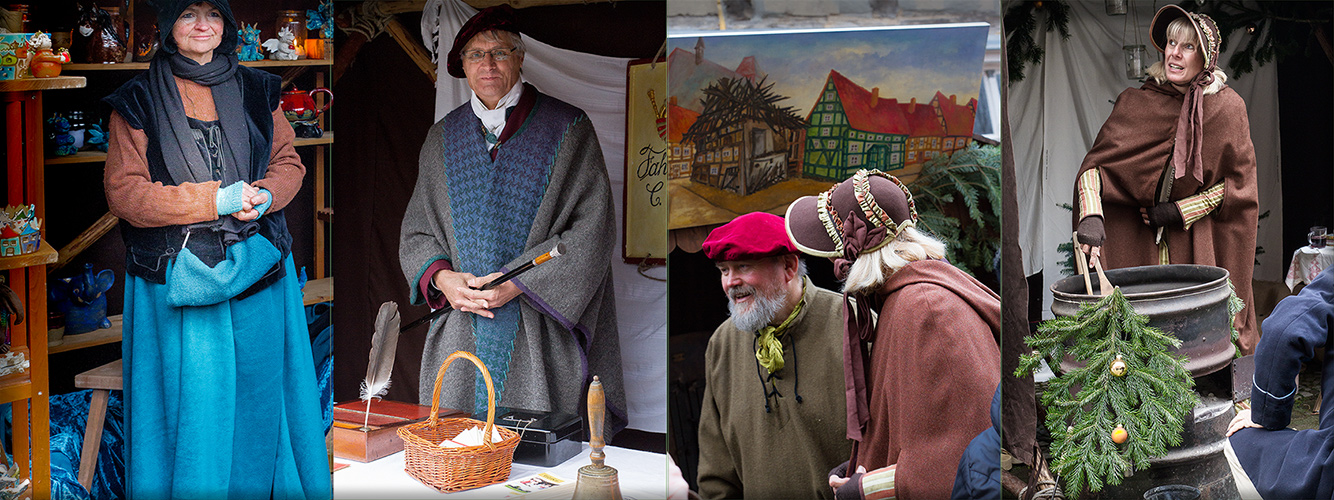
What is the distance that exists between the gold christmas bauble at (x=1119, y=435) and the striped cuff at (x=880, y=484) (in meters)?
0.73

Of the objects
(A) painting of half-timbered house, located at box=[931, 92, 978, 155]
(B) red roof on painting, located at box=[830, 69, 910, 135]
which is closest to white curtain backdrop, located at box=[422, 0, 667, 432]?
(B) red roof on painting, located at box=[830, 69, 910, 135]

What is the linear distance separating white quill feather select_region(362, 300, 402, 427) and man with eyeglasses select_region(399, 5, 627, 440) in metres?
0.14

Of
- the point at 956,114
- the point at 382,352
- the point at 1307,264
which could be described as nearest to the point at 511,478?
the point at 382,352

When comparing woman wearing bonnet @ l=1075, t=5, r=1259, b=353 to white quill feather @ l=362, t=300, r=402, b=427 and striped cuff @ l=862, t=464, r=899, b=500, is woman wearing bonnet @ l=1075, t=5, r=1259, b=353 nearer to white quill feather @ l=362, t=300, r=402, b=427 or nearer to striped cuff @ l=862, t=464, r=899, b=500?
striped cuff @ l=862, t=464, r=899, b=500

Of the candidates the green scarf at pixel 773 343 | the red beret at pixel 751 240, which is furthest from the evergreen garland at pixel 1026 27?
the green scarf at pixel 773 343

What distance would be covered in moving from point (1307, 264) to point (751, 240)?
6.28 feet

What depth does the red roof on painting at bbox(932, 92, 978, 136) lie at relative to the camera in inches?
146

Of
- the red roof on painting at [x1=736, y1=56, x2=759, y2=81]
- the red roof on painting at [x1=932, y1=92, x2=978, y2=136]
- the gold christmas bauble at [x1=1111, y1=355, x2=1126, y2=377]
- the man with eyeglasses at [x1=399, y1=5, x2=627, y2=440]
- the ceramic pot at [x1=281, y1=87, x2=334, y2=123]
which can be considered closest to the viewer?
the gold christmas bauble at [x1=1111, y1=355, x2=1126, y2=377]

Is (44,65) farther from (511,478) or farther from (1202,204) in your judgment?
(1202,204)

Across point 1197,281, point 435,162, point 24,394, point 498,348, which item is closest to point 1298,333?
point 1197,281

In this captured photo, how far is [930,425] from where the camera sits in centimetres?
365

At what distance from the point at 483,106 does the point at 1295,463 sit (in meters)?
3.18

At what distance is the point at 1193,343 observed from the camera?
3682 millimetres

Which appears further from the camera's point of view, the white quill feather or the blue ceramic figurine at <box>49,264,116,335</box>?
the white quill feather
